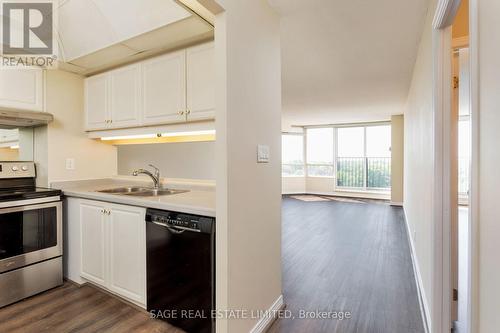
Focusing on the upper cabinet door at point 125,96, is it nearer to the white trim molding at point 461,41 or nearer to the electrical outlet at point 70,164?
the electrical outlet at point 70,164

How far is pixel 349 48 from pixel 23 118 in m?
3.13

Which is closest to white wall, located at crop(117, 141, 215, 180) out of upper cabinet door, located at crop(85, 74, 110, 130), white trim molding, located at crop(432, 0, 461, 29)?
upper cabinet door, located at crop(85, 74, 110, 130)

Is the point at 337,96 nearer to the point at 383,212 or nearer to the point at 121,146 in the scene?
the point at 383,212

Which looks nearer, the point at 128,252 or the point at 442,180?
the point at 442,180

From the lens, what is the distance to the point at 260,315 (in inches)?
71.7

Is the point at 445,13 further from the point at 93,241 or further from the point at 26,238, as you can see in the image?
the point at 26,238

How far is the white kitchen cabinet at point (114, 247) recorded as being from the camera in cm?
199

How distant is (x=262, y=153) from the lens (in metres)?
1.83

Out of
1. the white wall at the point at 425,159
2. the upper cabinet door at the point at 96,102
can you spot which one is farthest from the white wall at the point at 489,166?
the upper cabinet door at the point at 96,102

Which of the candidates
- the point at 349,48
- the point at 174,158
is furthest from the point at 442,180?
the point at 174,158

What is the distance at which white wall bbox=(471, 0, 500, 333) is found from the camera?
0.74 m

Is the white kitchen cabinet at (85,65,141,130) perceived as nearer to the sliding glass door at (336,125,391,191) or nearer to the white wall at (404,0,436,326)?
the white wall at (404,0,436,326)

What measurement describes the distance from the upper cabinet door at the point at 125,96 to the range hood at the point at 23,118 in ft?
1.84

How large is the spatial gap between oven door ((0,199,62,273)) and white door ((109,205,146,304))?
27.2 inches
